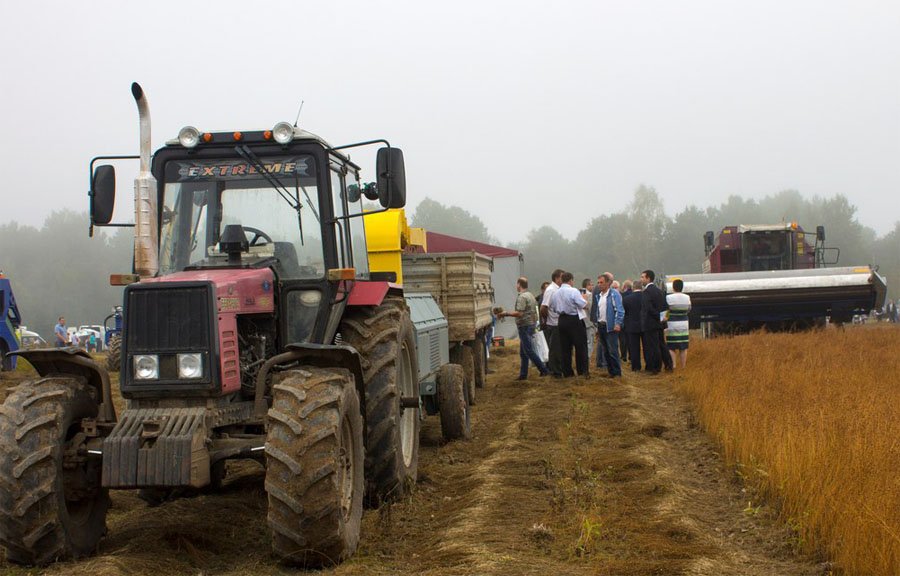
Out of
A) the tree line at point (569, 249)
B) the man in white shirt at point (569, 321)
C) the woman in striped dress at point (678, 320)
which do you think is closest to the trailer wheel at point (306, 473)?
the man in white shirt at point (569, 321)

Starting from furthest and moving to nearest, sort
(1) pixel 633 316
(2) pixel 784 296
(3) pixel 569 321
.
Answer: (2) pixel 784 296 → (1) pixel 633 316 → (3) pixel 569 321

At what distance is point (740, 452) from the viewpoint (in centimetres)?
768

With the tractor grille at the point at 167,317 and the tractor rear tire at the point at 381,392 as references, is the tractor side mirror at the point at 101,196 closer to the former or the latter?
the tractor grille at the point at 167,317

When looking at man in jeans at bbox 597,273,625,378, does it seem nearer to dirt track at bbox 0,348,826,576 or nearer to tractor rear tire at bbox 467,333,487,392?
tractor rear tire at bbox 467,333,487,392

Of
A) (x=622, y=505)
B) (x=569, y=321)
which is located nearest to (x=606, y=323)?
(x=569, y=321)

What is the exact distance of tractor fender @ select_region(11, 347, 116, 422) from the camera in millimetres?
5773

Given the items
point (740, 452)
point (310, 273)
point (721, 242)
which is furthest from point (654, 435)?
point (721, 242)

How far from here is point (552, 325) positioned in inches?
634

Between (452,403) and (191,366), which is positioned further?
(452,403)

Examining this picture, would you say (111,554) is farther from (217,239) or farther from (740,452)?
(740,452)

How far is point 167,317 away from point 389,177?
5.46 feet

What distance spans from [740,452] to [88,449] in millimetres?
4741

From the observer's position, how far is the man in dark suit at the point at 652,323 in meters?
16.2

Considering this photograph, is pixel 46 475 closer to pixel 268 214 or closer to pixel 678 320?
pixel 268 214
